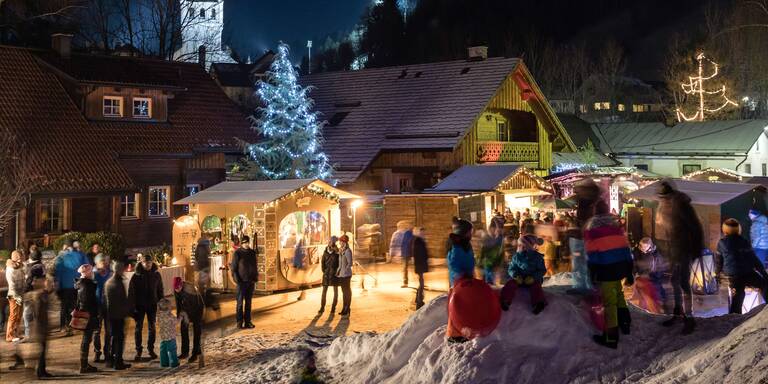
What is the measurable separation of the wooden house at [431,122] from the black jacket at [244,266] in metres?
17.4

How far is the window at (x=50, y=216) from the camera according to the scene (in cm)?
2491

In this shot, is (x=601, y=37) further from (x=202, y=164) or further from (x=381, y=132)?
(x=202, y=164)

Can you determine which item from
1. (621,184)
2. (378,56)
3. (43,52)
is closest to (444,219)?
(621,184)

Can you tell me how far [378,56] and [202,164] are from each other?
49.1 metres

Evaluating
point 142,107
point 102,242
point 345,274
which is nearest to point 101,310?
point 345,274

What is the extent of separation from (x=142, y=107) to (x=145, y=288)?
1770 cm

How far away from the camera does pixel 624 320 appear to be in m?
8.55

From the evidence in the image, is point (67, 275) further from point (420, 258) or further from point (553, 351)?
point (553, 351)

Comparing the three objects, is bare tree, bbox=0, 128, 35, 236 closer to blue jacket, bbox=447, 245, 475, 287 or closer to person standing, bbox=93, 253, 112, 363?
person standing, bbox=93, 253, 112, 363

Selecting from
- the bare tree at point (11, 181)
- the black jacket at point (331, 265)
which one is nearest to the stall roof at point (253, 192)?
the black jacket at point (331, 265)

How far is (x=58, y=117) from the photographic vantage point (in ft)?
87.8

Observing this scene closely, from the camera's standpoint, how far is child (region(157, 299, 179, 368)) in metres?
11.8

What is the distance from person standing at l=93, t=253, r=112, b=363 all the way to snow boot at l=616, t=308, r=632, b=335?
25.7 feet

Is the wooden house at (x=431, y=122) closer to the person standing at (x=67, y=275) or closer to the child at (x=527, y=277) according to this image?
the person standing at (x=67, y=275)
